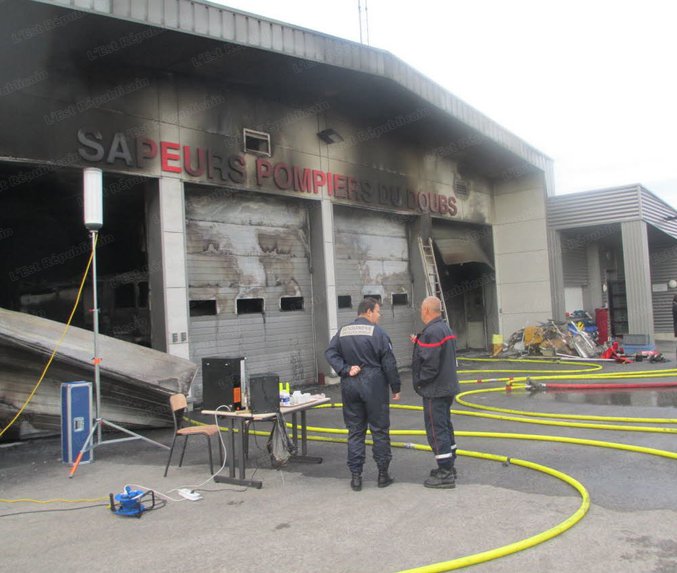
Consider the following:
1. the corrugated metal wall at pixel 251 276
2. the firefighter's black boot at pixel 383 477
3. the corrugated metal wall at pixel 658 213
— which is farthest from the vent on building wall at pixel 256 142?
the corrugated metal wall at pixel 658 213

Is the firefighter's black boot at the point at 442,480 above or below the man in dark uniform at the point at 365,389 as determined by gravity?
below

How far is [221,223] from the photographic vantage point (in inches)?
439

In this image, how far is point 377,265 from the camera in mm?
14609

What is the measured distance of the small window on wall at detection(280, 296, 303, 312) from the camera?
1227 cm

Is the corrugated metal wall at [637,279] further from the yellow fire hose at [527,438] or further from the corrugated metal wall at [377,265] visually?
the yellow fire hose at [527,438]

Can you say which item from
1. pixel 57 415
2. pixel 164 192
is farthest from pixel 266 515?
pixel 164 192

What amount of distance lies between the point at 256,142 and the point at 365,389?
7689 millimetres

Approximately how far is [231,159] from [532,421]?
712cm

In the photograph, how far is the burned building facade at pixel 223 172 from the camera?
8703mm

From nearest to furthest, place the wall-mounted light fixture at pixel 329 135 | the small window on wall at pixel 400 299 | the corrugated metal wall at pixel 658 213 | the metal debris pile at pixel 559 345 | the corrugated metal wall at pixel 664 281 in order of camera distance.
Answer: the wall-mounted light fixture at pixel 329 135
the metal debris pile at pixel 559 345
the small window on wall at pixel 400 299
the corrugated metal wall at pixel 658 213
the corrugated metal wall at pixel 664 281

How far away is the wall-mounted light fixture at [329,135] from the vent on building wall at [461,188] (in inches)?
218

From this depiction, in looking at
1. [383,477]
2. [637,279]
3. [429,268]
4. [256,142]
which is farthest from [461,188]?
[383,477]

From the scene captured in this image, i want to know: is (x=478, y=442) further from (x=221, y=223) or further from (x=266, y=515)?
(x=221, y=223)

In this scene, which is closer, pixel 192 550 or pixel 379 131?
pixel 192 550
